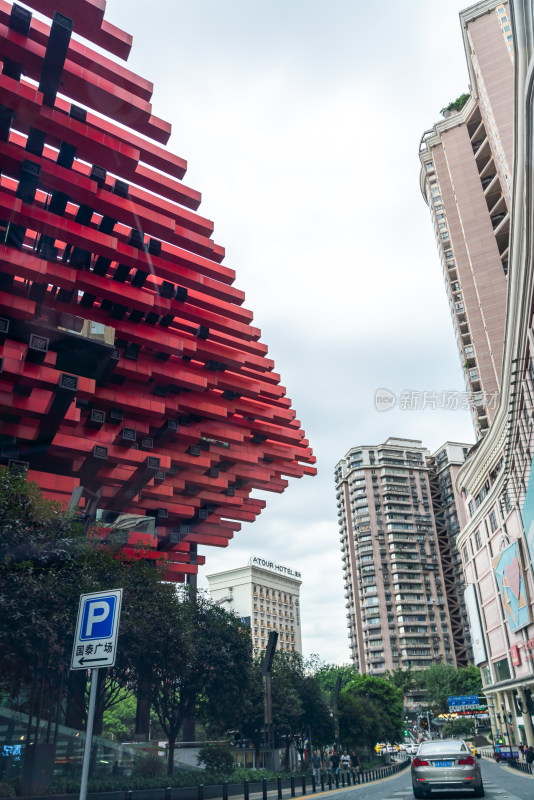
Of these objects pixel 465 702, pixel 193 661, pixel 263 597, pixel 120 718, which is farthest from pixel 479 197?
pixel 120 718

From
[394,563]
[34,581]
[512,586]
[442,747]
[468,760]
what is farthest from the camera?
[394,563]

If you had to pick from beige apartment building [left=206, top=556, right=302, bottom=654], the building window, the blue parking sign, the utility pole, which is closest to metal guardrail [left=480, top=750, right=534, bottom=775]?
the utility pole

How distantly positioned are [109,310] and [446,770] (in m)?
22.8

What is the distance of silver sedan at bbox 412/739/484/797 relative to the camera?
13.7 m

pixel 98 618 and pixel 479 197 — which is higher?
pixel 479 197

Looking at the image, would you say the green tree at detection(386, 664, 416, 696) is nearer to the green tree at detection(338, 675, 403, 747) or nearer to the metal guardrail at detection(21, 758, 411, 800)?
the green tree at detection(338, 675, 403, 747)

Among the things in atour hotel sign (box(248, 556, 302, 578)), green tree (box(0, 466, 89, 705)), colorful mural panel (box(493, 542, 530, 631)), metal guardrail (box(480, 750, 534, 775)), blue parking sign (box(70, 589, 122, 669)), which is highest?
atour hotel sign (box(248, 556, 302, 578))

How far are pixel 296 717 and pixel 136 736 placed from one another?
9.89 meters

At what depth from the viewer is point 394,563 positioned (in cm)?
12794

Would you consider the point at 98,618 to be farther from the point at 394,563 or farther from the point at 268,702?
the point at 394,563

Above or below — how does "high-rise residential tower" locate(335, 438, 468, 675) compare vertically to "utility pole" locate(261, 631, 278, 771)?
above

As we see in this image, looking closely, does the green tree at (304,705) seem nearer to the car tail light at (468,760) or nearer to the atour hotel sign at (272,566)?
the car tail light at (468,760)

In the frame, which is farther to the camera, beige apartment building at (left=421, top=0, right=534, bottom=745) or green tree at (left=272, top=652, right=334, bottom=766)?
green tree at (left=272, top=652, right=334, bottom=766)

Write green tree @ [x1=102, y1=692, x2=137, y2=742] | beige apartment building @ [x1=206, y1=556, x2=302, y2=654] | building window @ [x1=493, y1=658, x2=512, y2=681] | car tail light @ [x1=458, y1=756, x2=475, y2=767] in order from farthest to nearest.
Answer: beige apartment building @ [x1=206, y1=556, x2=302, y2=654] → green tree @ [x1=102, y1=692, x2=137, y2=742] → building window @ [x1=493, y1=658, x2=512, y2=681] → car tail light @ [x1=458, y1=756, x2=475, y2=767]
